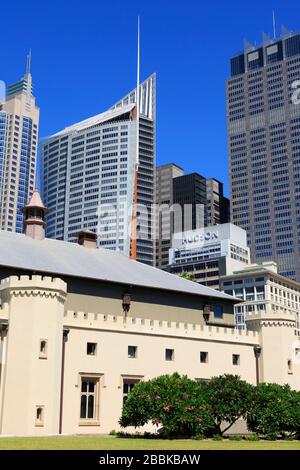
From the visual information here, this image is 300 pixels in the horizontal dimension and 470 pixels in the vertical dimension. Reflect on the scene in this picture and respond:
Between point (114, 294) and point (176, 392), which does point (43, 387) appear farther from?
point (114, 294)

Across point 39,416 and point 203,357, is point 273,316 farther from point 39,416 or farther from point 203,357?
point 39,416

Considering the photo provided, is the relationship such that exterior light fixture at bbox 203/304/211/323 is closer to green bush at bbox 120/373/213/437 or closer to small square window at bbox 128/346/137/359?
small square window at bbox 128/346/137/359

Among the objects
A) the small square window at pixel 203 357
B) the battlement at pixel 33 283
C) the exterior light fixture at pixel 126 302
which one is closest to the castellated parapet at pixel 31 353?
the battlement at pixel 33 283

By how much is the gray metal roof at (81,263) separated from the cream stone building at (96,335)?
0.48ft

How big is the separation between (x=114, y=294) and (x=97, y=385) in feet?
31.9

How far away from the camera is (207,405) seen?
141 feet

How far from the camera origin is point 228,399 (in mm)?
44344

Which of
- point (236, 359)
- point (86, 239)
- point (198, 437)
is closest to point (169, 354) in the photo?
point (236, 359)

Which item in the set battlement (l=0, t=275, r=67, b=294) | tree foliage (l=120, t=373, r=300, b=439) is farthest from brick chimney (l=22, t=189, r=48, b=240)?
tree foliage (l=120, t=373, r=300, b=439)

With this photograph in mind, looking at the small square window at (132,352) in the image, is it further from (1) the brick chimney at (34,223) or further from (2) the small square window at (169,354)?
(1) the brick chimney at (34,223)

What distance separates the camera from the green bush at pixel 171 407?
41.3 m

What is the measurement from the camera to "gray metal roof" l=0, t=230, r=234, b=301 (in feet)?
176

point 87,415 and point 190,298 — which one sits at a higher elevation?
point 190,298
